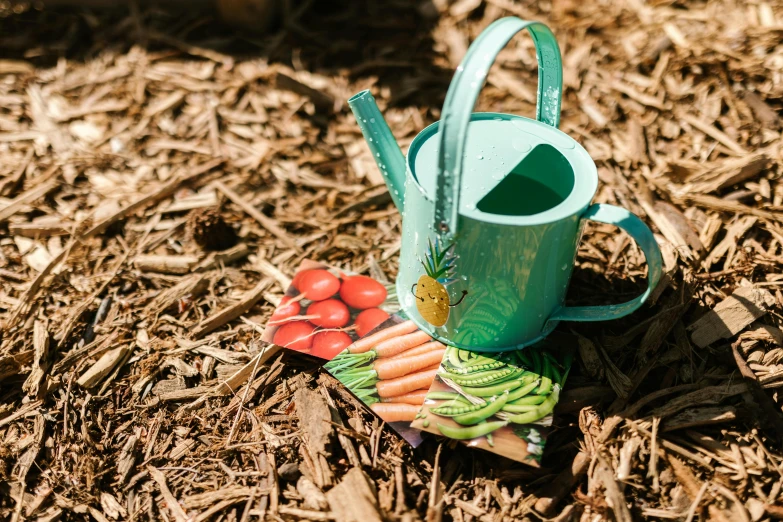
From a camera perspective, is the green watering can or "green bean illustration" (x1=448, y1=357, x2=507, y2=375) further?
"green bean illustration" (x1=448, y1=357, x2=507, y2=375)

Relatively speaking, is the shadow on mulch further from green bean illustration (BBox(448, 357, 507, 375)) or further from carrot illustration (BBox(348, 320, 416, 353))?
green bean illustration (BBox(448, 357, 507, 375))

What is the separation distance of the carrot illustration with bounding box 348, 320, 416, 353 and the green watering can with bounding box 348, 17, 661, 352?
30mm

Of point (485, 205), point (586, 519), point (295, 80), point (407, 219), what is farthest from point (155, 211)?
point (586, 519)

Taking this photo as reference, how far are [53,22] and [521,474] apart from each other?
3.12 metres

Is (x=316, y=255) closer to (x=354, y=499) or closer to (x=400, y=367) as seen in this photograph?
(x=400, y=367)

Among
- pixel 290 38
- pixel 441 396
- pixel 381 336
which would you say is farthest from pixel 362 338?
pixel 290 38

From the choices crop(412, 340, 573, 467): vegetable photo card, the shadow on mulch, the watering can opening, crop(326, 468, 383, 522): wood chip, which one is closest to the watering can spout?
the watering can opening

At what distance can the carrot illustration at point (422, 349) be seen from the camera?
5.65ft

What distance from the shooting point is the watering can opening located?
5.14 ft

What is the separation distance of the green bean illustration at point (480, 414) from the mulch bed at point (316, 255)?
0.14 metres

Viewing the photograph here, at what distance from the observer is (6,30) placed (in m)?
3.08

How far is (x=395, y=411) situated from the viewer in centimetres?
162

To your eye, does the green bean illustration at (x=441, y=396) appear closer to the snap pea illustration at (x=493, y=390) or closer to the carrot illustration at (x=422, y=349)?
the snap pea illustration at (x=493, y=390)

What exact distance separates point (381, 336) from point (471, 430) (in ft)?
1.27
